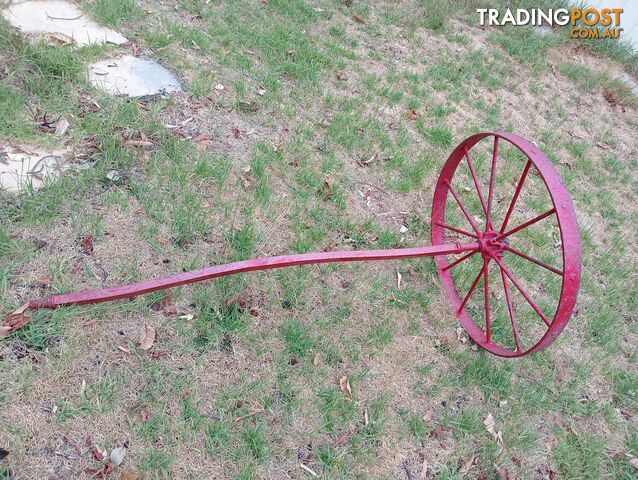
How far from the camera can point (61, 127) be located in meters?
3.05

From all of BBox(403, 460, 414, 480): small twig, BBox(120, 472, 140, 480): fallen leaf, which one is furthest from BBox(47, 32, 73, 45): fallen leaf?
BBox(403, 460, 414, 480): small twig

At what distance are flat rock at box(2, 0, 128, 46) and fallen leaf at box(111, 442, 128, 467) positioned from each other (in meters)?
2.77

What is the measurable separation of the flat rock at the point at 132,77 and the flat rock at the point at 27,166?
68 centimetres

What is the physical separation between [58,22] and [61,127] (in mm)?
1082

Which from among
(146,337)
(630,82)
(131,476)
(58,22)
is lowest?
(131,476)

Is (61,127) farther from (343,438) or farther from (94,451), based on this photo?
(343,438)

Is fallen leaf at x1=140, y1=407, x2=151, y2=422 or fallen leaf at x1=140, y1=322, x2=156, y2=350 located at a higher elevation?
fallen leaf at x1=140, y1=322, x2=156, y2=350

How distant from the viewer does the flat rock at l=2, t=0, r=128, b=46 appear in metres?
3.50

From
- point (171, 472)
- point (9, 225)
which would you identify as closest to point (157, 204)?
point (9, 225)

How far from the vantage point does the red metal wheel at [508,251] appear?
213cm

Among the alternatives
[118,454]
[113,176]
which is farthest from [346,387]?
[113,176]

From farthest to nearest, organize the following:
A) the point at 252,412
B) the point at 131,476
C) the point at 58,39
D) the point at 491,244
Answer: the point at 58,39 < the point at 491,244 < the point at 252,412 < the point at 131,476

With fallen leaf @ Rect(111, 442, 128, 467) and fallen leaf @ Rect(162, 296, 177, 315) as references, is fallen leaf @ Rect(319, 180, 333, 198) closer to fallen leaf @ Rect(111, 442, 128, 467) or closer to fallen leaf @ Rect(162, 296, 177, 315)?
fallen leaf @ Rect(162, 296, 177, 315)

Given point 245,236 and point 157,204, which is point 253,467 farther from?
point 157,204
